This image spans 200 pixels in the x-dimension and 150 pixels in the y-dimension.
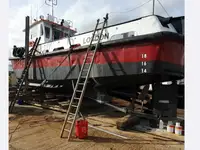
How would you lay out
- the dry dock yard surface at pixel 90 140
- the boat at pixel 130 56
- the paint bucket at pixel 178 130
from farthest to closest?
1. the boat at pixel 130 56
2. the paint bucket at pixel 178 130
3. the dry dock yard surface at pixel 90 140

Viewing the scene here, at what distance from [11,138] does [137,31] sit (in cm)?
355

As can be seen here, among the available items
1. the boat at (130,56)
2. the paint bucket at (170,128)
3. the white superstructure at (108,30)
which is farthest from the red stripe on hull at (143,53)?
the paint bucket at (170,128)

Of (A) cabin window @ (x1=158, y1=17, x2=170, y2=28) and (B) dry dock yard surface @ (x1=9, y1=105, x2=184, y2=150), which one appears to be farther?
(A) cabin window @ (x1=158, y1=17, x2=170, y2=28)

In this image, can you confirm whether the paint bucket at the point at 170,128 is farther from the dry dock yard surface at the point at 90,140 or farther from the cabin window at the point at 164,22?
the cabin window at the point at 164,22

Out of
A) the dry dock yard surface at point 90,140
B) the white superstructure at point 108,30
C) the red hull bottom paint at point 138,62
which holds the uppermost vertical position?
the white superstructure at point 108,30

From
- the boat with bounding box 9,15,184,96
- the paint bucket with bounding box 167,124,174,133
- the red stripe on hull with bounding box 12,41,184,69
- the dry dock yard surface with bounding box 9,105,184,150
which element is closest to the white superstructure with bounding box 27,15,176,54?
the boat with bounding box 9,15,184,96

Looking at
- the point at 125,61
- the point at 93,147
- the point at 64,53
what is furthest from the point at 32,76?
the point at 93,147

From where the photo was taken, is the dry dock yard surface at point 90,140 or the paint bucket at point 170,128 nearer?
the dry dock yard surface at point 90,140

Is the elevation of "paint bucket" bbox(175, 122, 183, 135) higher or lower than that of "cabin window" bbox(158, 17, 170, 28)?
lower

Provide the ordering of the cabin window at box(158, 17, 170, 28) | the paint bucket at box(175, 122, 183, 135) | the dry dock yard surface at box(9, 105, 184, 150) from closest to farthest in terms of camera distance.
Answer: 1. the dry dock yard surface at box(9, 105, 184, 150)
2. the paint bucket at box(175, 122, 183, 135)
3. the cabin window at box(158, 17, 170, 28)

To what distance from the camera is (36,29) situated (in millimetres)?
8742

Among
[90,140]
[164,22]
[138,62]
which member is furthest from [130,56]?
[90,140]

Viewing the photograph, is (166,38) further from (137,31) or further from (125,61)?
(125,61)

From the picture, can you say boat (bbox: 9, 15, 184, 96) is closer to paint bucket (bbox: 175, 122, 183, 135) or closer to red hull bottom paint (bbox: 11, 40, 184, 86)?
red hull bottom paint (bbox: 11, 40, 184, 86)
